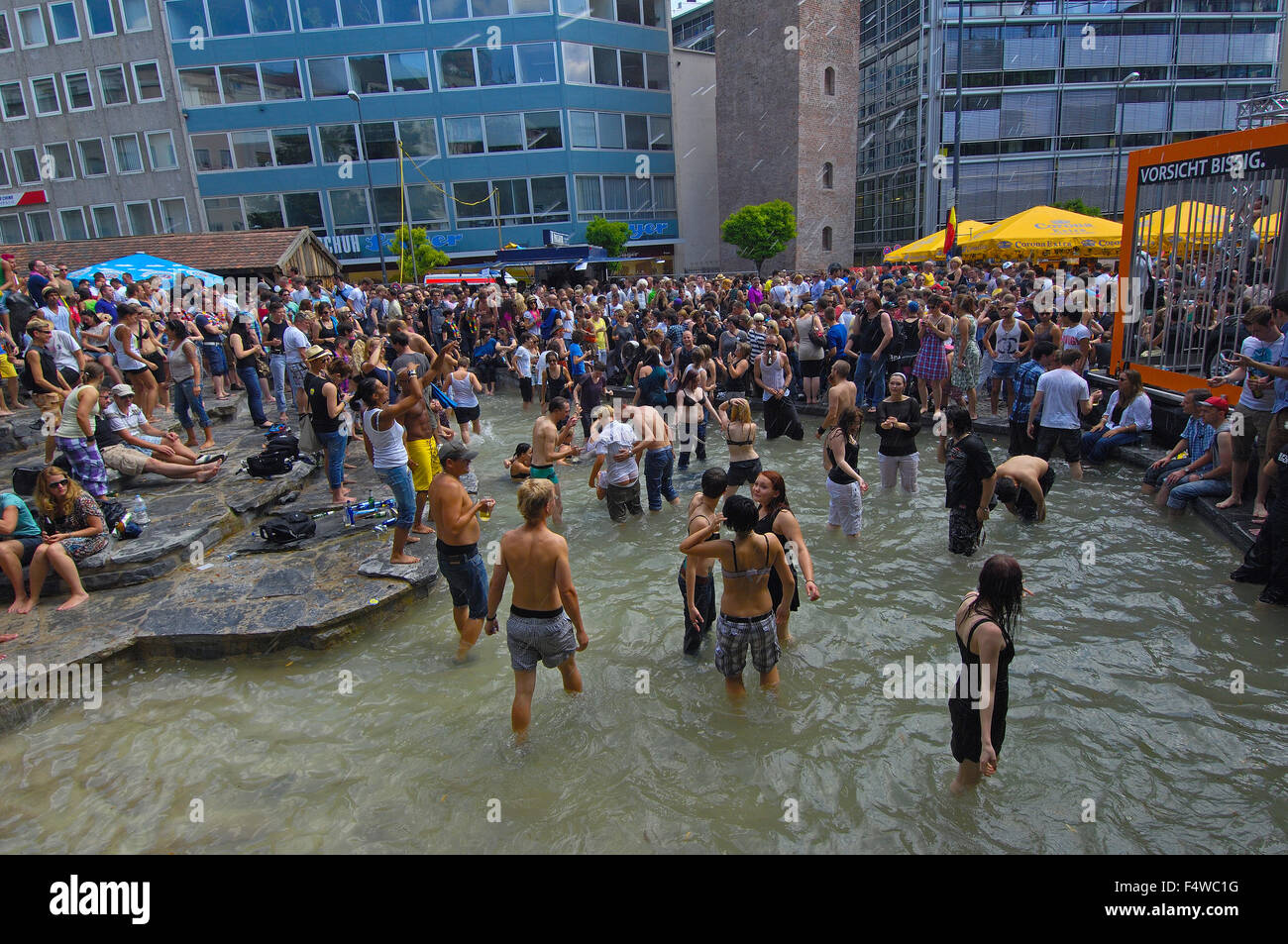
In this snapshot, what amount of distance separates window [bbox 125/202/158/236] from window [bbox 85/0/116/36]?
713cm

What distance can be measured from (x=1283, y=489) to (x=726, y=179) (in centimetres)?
3800

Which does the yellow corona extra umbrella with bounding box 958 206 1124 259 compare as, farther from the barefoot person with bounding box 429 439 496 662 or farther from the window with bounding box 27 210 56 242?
the window with bounding box 27 210 56 242

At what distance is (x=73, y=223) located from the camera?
34469mm

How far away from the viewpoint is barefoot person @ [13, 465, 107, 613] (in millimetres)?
6125

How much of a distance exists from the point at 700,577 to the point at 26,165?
1724 inches

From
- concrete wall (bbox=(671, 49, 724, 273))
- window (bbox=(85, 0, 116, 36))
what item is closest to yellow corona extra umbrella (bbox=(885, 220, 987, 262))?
concrete wall (bbox=(671, 49, 724, 273))

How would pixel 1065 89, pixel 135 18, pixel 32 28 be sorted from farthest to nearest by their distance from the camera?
1. pixel 1065 89
2. pixel 32 28
3. pixel 135 18

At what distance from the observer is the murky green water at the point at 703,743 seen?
4055 millimetres

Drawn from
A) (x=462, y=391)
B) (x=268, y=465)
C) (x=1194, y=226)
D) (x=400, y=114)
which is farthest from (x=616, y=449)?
(x=400, y=114)

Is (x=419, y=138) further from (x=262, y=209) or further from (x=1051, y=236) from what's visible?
(x=1051, y=236)

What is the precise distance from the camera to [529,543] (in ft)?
14.8

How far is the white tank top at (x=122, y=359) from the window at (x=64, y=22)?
33828 mm

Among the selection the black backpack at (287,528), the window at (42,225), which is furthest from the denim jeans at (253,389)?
the window at (42,225)

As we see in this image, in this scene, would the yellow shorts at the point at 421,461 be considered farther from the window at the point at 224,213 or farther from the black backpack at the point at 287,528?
the window at the point at 224,213
